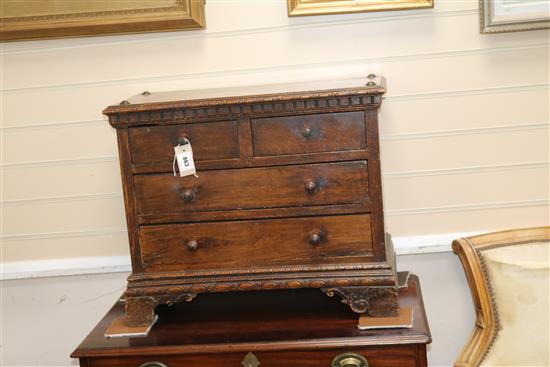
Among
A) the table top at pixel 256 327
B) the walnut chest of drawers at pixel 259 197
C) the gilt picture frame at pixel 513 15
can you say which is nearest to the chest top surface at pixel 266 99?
the walnut chest of drawers at pixel 259 197

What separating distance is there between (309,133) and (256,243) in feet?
1.19

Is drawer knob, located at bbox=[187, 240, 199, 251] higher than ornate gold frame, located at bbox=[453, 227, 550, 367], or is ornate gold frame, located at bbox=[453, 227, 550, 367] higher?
drawer knob, located at bbox=[187, 240, 199, 251]

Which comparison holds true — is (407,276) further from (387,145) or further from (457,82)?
(457,82)

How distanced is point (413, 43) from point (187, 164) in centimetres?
91

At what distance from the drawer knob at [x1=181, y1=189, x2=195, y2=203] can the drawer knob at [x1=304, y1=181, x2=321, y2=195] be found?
333 millimetres

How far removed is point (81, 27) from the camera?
251 centimetres

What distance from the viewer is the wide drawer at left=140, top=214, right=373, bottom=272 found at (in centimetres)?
211

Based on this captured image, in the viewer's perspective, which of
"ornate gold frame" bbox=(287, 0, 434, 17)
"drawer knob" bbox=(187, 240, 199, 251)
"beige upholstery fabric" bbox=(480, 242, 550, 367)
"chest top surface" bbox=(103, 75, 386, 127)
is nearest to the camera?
"chest top surface" bbox=(103, 75, 386, 127)

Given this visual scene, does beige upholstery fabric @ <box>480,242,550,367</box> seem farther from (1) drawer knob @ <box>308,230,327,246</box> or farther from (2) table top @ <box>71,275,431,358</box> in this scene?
(1) drawer knob @ <box>308,230,327,246</box>

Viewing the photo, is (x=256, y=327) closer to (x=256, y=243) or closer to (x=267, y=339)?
(x=267, y=339)

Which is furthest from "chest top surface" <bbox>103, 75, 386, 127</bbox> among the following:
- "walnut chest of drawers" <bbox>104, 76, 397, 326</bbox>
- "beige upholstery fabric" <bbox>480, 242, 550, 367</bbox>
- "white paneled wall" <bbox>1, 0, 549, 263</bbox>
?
"beige upholstery fabric" <bbox>480, 242, 550, 367</bbox>

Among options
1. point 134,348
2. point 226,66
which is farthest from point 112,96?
point 134,348

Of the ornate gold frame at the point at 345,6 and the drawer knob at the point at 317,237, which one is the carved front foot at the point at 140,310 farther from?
the ornate gold frame at the point at 345,6

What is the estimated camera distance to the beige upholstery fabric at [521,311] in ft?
7.48
